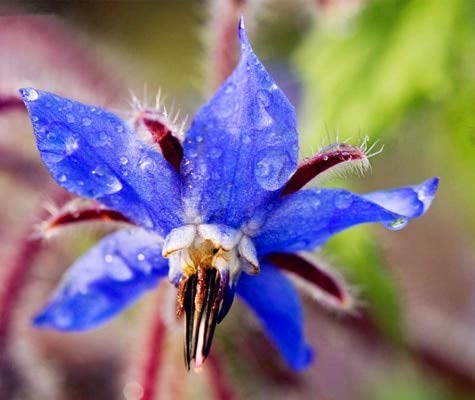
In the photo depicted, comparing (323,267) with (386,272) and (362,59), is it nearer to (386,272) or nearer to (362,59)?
(386,272)

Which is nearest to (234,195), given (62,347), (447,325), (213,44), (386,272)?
(213,44)

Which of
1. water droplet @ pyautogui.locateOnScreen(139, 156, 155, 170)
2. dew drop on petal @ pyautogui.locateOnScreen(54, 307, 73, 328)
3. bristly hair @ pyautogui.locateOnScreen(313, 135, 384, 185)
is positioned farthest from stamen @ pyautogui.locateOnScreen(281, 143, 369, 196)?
dew drop on petal @ pyautogui.locateOnScreen(54, 307, 73, 328)

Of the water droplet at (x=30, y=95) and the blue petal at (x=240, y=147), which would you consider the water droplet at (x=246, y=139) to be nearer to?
the blue petal at (x=240, y=147)

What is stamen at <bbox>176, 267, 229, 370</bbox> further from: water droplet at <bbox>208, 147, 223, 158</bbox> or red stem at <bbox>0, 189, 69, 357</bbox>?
red stem at <bbox>0, 189, 69, 357</bbox>

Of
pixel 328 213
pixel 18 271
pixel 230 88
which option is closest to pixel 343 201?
pixel 328 213

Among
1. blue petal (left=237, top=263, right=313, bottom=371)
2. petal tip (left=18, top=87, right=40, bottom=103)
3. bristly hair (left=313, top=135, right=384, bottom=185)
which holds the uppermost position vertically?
petal tip (left=18, top=87, right=40, bottom=103)

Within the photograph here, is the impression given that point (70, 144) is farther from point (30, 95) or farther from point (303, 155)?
point (303, 155)

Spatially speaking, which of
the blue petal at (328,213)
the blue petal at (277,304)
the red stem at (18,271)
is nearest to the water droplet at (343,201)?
the blue petal at (328,213)
